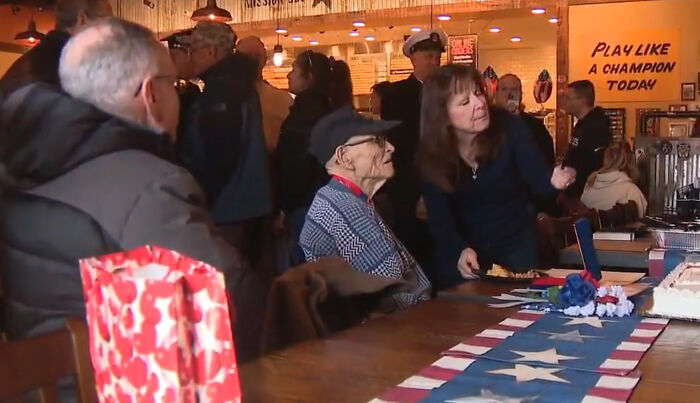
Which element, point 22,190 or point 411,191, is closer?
point 22,190

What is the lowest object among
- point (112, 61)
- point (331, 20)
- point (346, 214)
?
point (346, 214)

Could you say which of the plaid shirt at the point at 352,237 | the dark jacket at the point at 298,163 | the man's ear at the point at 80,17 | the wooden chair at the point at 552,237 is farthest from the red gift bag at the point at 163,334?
the dark jacket at the point at 298,163

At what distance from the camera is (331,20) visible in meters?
9.20

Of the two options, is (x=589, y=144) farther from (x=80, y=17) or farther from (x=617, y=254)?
(x=80, y=17)

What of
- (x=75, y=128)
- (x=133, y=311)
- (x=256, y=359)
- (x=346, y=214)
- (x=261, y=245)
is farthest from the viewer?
(x=261, y=245)

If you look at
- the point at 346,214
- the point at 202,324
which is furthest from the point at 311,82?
the point at 202,324

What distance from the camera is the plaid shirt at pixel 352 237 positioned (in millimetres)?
2809

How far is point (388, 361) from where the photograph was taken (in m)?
1.91

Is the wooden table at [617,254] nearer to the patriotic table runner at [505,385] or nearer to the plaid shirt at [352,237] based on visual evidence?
the plaid shirt at [352,237]

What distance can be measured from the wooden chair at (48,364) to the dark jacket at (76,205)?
14.3 inches

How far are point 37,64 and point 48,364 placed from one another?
1.89m

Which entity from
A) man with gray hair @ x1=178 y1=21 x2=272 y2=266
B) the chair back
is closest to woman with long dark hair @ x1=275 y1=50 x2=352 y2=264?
man with gray hair @ x1=178 y1=21 x2=272 y2=266

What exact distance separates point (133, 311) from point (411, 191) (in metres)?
3.55

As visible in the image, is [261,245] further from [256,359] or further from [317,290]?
[256,359]
